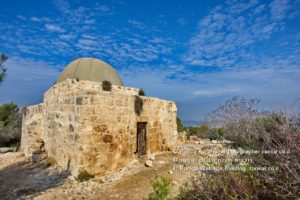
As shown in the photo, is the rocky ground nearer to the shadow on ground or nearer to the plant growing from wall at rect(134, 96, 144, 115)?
the shadow on ground

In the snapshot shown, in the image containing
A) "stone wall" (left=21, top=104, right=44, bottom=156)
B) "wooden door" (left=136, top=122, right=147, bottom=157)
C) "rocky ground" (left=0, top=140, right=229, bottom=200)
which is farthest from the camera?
"stone wall" (left=21, top=104, right=44, bottom=156)

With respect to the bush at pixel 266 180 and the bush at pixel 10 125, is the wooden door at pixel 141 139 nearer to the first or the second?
the bush at pixel 266 180

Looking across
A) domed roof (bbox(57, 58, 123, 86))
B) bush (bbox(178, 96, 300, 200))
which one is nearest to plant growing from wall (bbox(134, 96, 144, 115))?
domed roof (bbox(57, 58, 123, 86))

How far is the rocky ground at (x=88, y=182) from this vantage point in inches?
210

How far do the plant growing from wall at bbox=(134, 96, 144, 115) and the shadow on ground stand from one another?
3101mm

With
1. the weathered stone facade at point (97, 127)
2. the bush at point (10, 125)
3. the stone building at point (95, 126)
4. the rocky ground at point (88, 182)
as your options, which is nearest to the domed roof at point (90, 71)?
the stone building at point (95, 126)

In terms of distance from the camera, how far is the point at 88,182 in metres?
6.08

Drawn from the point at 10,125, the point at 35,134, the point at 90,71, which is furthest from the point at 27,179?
the point at 10,125

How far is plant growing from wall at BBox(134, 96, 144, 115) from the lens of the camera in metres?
8.34

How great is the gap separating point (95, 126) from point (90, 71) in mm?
5170

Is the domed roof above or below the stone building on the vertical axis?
above

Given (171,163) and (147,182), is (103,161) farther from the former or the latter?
(171,163)

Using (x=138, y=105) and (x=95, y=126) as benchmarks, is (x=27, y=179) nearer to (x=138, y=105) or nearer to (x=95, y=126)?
(x=95, y=126)

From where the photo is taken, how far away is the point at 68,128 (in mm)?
7203
